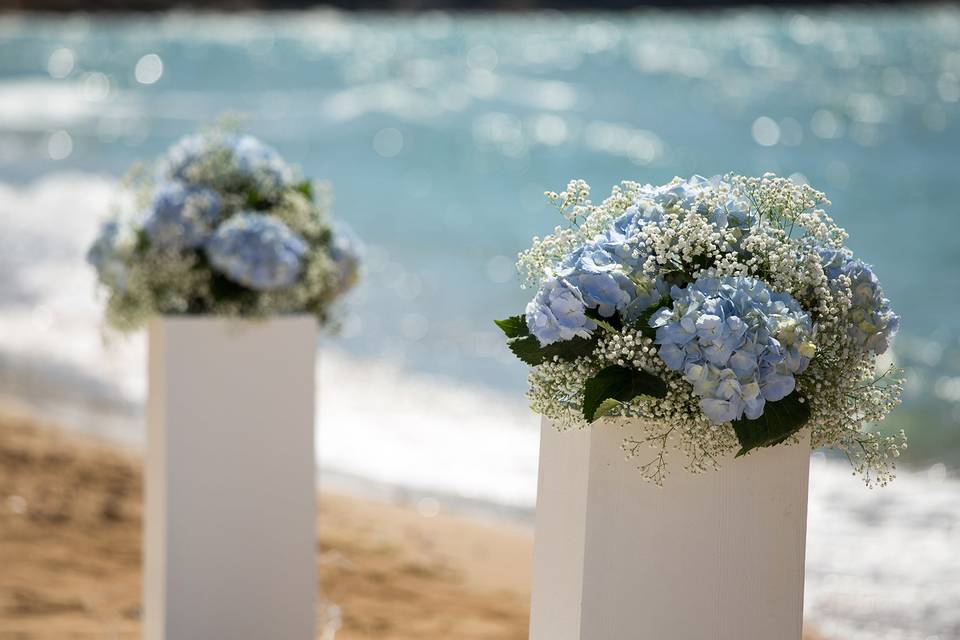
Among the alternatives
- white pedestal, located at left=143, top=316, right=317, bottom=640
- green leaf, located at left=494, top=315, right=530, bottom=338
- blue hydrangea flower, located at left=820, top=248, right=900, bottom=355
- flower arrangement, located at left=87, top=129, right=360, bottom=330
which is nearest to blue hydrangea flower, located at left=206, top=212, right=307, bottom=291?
flower arrangement, located at left=87, top=129, right=360, bottom=330

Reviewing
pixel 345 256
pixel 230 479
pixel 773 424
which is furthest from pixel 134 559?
pixel 773 424

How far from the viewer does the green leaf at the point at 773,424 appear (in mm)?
2107

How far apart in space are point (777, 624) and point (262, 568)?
6.28 feet

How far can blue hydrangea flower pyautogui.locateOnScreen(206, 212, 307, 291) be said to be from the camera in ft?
11.8

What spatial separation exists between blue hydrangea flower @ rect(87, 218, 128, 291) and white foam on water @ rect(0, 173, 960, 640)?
3.35 ft

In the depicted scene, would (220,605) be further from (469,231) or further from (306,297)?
(469,231)

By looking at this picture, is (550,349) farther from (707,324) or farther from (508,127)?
(508,127)

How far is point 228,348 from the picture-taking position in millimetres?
3658

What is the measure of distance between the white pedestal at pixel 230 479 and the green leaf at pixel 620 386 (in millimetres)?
1775

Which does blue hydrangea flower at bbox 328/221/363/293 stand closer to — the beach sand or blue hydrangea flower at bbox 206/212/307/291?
blue hydrangea flower at bbox 206/212/307/291

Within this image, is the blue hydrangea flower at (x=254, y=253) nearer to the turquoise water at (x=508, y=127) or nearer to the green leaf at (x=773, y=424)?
the turquoise water at (x=508, y=127)

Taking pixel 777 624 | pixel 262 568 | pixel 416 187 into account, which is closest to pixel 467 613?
pixel 262 568

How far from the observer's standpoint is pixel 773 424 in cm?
212

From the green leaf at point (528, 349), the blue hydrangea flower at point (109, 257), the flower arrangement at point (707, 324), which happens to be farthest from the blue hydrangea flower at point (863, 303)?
the blue hydrangea flower at point (109, 257)
